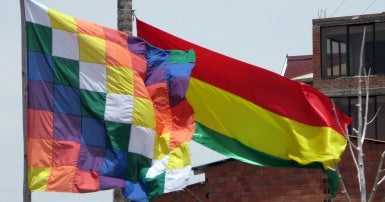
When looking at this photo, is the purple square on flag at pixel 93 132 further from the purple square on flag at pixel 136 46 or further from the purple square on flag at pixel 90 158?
the purple square on flag at pixel 136 46

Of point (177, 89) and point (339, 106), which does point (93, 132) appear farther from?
point (339, 106)

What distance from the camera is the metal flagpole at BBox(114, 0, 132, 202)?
1018 inches

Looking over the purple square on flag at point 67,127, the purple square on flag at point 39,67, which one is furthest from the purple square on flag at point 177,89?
the purple square on flag at point 39,67

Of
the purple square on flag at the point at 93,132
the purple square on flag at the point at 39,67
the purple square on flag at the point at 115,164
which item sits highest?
the purple square on flag at the point at 39,67

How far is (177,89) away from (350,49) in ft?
116

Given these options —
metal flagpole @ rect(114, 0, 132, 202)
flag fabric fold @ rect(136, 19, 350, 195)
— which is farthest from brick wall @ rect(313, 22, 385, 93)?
metal flagpole @ rect(114, 0, 132, 202)

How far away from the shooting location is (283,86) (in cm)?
2681

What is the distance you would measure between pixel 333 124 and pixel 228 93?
2.29 m

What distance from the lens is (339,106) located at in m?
58.1

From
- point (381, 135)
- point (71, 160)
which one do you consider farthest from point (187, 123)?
point (381, 135)

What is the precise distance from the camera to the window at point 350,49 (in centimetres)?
5831

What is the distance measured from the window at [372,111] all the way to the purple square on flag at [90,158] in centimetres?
3474

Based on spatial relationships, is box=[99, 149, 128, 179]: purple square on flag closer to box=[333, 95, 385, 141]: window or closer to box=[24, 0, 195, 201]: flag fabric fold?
box=[24, 0, 195, 201]: flag fabric fold

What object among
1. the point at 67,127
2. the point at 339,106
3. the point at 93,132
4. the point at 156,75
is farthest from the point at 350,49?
the point at 67,127
